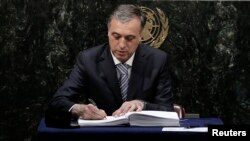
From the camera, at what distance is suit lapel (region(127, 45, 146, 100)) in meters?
2.80

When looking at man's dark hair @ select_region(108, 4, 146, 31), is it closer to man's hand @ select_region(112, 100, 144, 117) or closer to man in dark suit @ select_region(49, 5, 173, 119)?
man in dark suit @ select_region(49, 5, 173, 119)

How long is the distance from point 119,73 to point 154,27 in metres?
1.22

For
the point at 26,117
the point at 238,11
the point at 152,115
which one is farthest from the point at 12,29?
the point at 152,115

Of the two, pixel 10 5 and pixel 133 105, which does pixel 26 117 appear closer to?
pixel 10 5

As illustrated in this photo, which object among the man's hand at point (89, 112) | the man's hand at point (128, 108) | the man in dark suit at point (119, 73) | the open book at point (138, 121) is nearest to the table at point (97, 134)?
the open book at point (138, 121)

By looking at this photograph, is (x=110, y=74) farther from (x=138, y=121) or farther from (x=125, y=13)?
(x=138, y=121)

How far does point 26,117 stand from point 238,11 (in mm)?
2198

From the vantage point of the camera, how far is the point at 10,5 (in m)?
4.05

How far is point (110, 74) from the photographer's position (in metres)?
2.84

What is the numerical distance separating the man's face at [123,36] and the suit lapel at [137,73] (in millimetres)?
98

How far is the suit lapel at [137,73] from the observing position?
280cm

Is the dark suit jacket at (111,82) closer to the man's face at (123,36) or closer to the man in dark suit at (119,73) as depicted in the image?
the man in dark suit at (119,73)

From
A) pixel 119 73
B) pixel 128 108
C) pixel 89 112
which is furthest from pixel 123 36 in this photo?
pixel 89 112

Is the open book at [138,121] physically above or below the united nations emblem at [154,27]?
below
